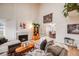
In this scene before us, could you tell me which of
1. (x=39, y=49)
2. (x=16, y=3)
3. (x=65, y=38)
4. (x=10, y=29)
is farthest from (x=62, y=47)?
(x=16, y=3)

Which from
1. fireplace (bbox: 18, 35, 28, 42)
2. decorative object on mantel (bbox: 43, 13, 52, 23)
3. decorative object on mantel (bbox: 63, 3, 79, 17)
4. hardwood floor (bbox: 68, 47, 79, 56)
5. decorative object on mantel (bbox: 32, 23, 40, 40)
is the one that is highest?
decorative object on mantel (bbox: 63, 3, 79, 17)

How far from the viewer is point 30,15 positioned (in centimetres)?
196

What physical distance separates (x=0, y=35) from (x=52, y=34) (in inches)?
29.5

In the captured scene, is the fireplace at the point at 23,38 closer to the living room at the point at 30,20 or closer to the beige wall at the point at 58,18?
the living room at the point at 30,20

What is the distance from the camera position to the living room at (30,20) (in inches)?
76.3

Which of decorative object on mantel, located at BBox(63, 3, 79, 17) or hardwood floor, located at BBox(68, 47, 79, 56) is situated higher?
decorative object on mantel, located at BBox(63, 3, 79, 17)

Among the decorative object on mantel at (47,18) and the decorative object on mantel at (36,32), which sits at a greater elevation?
the decorative object on mantel at (47,18)

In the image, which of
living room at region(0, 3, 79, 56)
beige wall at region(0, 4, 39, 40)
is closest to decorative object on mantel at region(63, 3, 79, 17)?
living room at region(0, 3, 79, 56)

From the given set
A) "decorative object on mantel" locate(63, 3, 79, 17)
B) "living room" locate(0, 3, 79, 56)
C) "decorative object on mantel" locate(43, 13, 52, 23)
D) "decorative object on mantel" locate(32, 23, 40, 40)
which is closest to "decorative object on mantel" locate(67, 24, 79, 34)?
"living room" locate(0, 3, 79, 56)

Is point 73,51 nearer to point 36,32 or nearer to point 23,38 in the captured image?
point 36,32

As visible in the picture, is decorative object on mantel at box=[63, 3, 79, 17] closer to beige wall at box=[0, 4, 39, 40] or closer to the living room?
the living room

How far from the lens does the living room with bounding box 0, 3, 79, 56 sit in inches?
76.3

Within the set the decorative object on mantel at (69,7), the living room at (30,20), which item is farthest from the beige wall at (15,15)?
the decorative object on mantel at (69,7)

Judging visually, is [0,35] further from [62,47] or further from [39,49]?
[62,47]
